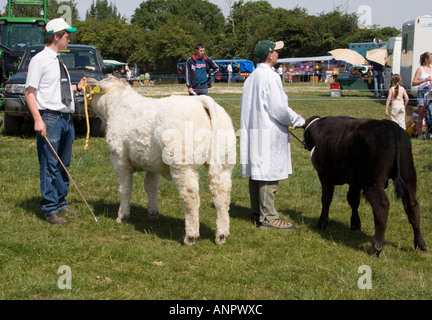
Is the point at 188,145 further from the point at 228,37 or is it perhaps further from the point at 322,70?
the point at 228,37

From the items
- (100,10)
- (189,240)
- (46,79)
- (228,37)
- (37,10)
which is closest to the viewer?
(189,240)

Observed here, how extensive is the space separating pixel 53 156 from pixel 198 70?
746cm

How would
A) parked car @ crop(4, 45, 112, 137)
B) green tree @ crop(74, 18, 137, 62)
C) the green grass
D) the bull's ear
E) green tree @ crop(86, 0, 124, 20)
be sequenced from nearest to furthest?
the green grass → the bull's ear → parked car @ crop(4, 45, 112, 137) → green tree @ crop(74, 18, 137, 62) → green tree @ crop(86, 0, 124, 20)

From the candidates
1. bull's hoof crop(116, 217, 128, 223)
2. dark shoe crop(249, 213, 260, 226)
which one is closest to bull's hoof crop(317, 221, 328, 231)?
dark shoe crop(249, 213, 260, 226)

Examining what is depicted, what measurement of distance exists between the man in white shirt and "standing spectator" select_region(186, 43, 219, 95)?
272 inches

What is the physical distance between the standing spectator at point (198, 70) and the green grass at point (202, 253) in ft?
18.4

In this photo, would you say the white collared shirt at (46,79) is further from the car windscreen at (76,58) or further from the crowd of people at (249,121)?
the car windscreen at (76,58)

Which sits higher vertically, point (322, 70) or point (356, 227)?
point (322, 70)

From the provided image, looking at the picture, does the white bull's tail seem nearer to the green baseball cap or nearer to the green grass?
the green grass

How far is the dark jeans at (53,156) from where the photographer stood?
20.2 ft

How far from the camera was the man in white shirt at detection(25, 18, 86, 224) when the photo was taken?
19.5 ft

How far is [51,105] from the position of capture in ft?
20.1

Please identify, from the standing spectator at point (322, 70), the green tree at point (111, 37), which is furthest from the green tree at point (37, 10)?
the standing spectator at point (322, 70)

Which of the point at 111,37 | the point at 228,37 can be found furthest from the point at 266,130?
the point at 228,37
